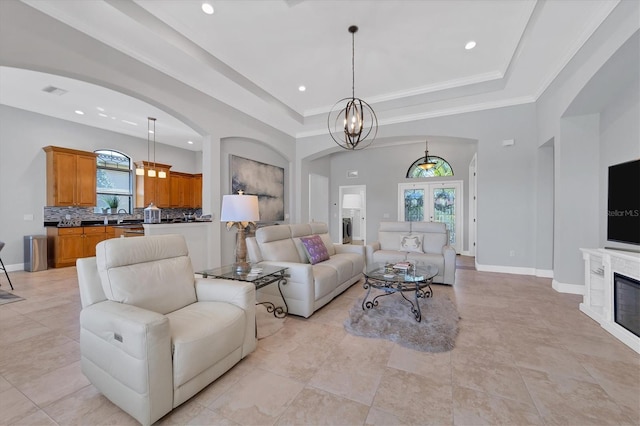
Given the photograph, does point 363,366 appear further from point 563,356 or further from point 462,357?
point 563,356

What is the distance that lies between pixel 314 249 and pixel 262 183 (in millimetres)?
2559

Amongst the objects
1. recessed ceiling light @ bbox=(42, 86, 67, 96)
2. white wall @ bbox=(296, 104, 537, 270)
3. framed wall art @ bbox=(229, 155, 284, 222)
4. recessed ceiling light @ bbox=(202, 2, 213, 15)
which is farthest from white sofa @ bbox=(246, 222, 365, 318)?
recessed ceiling light @ bbox=(42, 86, 67, 96)

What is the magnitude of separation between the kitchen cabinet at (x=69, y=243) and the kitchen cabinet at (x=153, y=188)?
59.6 inches

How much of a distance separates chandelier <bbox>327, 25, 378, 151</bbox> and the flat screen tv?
2832 millimetres

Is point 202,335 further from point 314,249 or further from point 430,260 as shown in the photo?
point 430,260

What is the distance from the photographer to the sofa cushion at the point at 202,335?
61.5 inches

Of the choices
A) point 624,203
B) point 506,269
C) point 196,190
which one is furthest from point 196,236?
point 506,269

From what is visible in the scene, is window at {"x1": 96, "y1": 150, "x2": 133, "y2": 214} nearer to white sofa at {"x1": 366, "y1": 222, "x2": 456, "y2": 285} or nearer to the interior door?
the interior door

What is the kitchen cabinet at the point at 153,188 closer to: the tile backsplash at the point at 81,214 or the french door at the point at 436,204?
the tile backsplash at the point at 81,214

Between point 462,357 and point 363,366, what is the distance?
844mm

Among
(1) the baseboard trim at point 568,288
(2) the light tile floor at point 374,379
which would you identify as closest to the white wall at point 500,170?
(1) the baseboard trim at point 568,288

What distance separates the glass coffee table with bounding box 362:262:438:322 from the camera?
2.90 metres

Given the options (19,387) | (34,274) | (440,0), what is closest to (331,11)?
(440,0)

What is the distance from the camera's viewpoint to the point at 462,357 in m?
2.18
